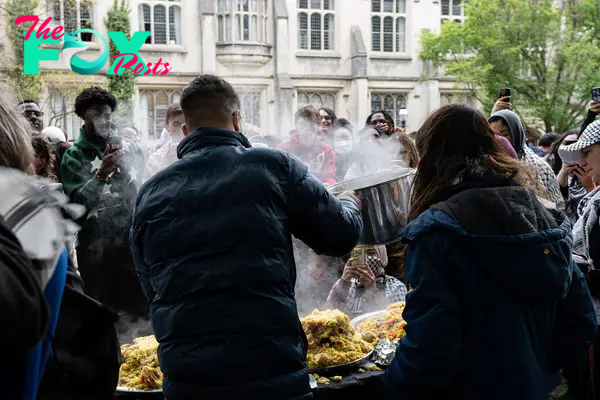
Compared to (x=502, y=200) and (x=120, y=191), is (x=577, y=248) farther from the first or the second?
(x=120, y=191)

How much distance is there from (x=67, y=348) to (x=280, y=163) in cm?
103

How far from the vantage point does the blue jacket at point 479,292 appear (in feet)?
7.66

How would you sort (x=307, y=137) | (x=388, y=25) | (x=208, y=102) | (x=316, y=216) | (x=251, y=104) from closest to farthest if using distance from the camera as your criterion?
(x=316, y=216) < (x=208, y=102) < (x=307, y=137) < (x=251, y=104) < (x=388, y=25)

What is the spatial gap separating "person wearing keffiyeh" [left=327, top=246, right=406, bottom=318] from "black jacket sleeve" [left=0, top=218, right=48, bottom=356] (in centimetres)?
284

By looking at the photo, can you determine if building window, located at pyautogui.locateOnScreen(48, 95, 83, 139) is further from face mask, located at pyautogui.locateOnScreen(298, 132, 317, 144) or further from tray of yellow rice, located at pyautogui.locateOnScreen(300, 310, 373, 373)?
tray of yellow rice, located at pyautogui.locateOnScreen(300, 310, 373, 373)

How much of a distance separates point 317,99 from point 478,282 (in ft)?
82.0

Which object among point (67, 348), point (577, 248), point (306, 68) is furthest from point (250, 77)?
point (67, 348)

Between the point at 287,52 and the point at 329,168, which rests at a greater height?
the point at 287,52

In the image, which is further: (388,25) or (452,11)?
(452,11)

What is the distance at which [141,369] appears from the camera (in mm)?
3082

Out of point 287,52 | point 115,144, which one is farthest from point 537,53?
point 115,144

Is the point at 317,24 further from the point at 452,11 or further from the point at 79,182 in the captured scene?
the point at 79,182

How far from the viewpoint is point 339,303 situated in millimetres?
4195

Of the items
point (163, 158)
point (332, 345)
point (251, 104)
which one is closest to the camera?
point (332, 345)
